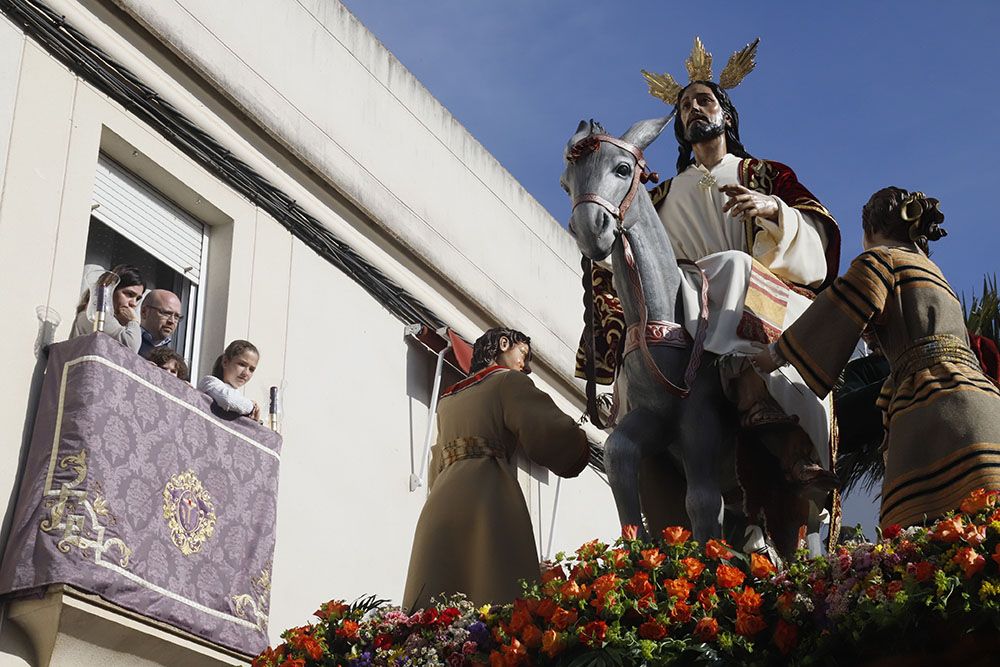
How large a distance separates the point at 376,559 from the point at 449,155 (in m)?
4.74

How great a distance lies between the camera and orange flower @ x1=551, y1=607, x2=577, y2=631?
5855 mm

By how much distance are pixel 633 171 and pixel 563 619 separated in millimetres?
2227

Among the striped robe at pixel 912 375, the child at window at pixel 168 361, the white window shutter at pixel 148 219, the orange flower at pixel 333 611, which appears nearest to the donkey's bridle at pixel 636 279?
the striped robe at pixel 912 375

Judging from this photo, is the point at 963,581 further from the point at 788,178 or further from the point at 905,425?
the point at 788,178

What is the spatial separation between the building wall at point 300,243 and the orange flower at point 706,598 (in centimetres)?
519

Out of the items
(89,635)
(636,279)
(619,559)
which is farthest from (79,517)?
(619,559)

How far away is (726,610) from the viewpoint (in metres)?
5.77

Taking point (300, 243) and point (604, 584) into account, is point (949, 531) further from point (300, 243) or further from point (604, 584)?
point (300, 243)

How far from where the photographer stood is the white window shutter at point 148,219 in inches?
448

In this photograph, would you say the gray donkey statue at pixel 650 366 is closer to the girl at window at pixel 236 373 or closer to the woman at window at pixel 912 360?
the woman at window at pixel 912 360

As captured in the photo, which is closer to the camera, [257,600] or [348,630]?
Result: [348,630]

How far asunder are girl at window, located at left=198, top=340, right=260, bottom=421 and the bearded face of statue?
13.3ft

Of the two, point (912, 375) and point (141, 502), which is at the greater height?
point (141, 502)

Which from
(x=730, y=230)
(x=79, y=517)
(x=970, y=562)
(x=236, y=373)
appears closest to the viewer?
(x=970, y=562)
